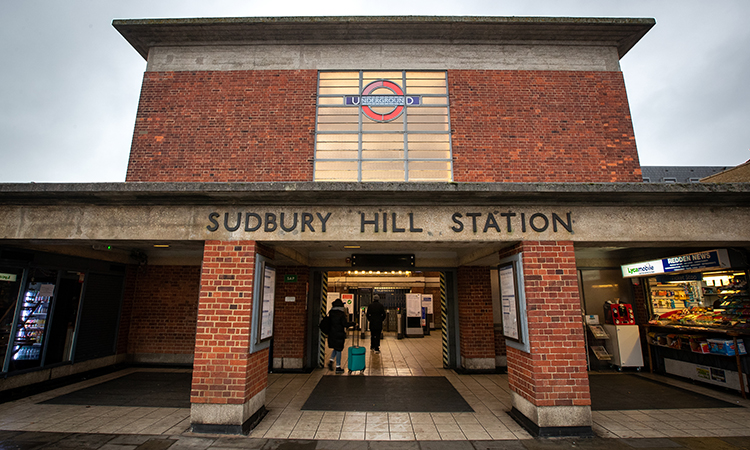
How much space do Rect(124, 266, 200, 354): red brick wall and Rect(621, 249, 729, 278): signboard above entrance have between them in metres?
12.5

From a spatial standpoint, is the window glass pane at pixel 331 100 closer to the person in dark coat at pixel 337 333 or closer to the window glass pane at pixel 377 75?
the window glass pane at pixel 377 75

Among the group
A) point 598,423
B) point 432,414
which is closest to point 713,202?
point 598,423

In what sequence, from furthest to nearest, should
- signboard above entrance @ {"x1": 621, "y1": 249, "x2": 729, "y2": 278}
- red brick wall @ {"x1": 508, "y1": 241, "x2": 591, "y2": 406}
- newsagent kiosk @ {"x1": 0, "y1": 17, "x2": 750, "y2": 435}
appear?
1. signboard above entrance @ {"x1": 621, "y1": 249, "x2": 729, "y2": 278}
2. newsagent kiosk @ {"x1": 0, "y1": 17, "x2": 750, "y2": 435}
3. red brick wall @ {"x1": 508, "y1": 241, "x2": 591, "y2": 406}

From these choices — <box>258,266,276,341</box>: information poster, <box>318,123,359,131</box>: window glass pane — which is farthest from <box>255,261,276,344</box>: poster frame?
<box>318,123,359,131</box>: window glass pane

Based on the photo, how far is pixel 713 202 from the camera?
554cm

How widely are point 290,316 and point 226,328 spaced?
4.28m

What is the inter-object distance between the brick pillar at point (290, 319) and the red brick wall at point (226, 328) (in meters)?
3.72

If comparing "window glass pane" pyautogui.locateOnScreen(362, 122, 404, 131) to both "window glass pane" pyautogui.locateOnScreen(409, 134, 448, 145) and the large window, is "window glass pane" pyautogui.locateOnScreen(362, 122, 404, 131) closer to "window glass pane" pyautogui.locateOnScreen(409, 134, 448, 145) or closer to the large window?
the large window

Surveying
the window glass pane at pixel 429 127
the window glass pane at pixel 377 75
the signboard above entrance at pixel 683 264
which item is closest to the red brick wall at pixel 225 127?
the window glass pane at pixel 377 75

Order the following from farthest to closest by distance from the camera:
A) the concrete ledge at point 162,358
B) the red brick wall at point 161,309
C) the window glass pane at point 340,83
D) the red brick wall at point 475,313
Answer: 1. the red brick wall at point 161,309
2. the concrete ledge at point 162,358
3. the red brick wall at point 475,313
4. the window glass pane at point 340,83

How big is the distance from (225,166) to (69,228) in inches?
122

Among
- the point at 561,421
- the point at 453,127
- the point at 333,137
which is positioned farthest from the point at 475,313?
the point at 333,137

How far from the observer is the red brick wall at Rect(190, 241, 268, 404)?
5.15 meters

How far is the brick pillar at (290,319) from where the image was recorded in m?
9.21
